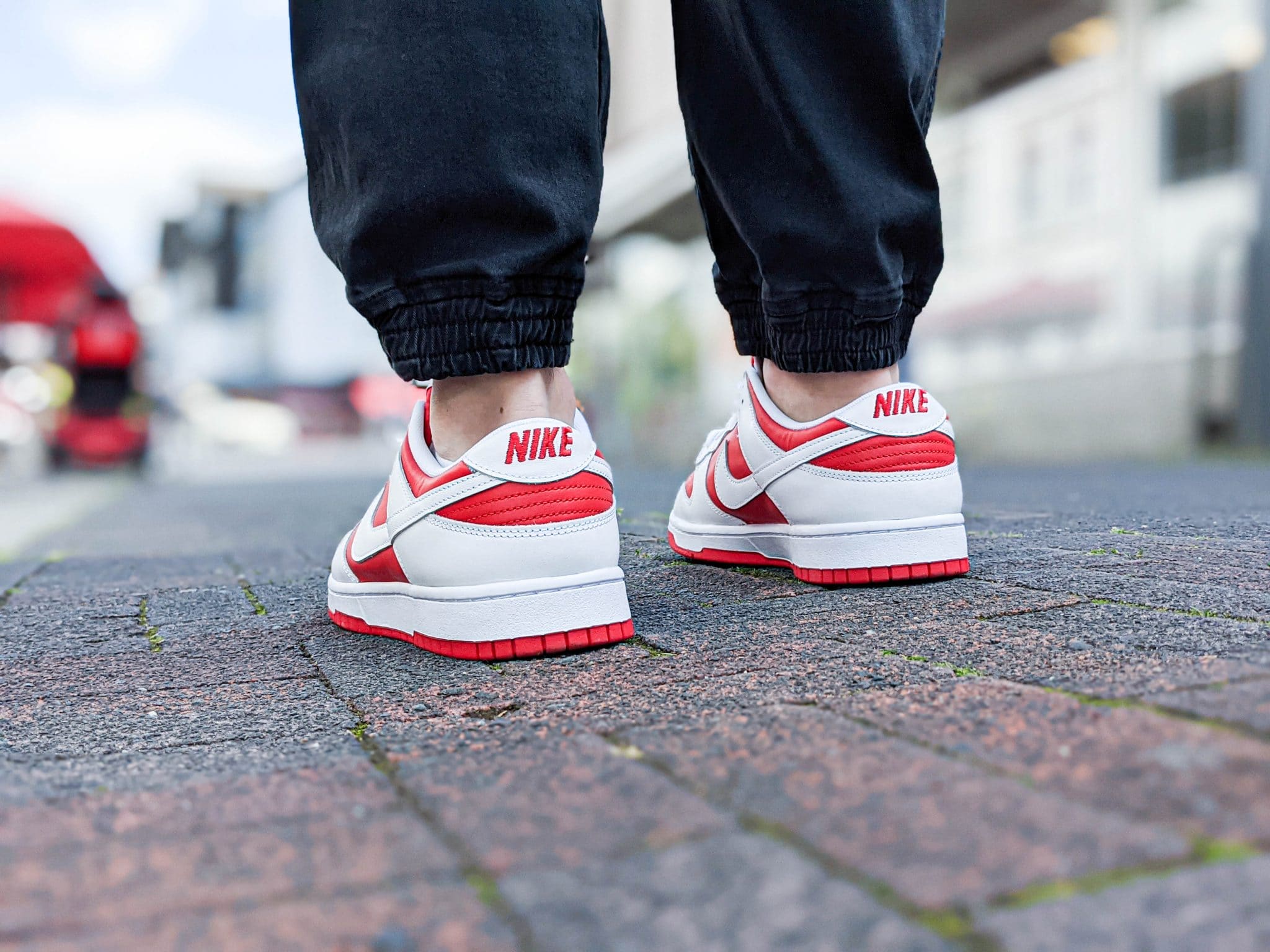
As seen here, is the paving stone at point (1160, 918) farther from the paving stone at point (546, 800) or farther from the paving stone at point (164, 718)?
the paving stone at point (164, 718)

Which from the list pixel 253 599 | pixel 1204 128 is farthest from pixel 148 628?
pixel 1204 128

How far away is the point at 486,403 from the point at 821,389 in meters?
0.47

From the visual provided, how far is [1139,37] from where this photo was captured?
6844 millimetres

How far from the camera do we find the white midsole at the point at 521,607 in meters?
1.03

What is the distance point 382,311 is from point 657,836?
67 centimetres

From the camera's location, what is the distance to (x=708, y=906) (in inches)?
18.9

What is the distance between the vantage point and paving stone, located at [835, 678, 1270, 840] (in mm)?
550

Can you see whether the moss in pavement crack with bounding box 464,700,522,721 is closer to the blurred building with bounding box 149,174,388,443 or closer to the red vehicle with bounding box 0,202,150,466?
the red vehicle with bounding box 0,202,150,466

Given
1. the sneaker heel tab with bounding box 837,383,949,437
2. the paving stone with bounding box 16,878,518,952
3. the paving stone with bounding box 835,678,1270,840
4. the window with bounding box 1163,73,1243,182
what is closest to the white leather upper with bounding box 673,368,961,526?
the sneaker heel tab with bounding box 837,383,949,437

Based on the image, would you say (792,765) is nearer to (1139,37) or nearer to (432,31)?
(432,31)

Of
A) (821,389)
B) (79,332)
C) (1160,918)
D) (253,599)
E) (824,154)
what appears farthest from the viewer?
(79,332)

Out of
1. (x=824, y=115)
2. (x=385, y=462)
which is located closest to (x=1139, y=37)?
(x=385, y=462)

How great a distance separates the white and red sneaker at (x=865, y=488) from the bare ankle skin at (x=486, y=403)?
0.34 m

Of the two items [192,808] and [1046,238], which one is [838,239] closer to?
[192,808]
